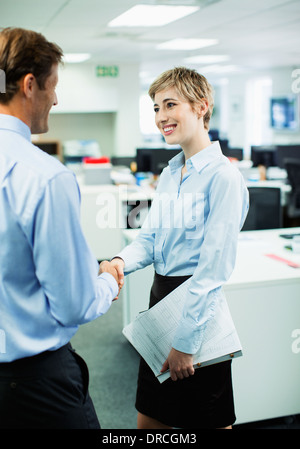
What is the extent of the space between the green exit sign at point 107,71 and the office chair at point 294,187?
3798mm

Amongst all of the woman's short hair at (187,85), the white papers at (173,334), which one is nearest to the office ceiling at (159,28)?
the woman's short hair at (187,85)

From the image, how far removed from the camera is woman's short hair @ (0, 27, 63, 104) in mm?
925

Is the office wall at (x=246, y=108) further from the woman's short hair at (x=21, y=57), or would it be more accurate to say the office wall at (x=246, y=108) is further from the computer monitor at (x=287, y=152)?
the woman's short hair at (x=21, y=57)

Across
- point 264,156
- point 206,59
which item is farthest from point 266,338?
point 206,59

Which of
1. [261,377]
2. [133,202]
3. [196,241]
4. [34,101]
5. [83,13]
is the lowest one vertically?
[261,377]

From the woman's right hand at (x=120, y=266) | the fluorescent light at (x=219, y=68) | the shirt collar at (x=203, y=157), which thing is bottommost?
the woman's right hand at (x=120, y=266)

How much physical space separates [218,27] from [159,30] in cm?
61

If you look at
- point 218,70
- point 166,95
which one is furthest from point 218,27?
point 218,70

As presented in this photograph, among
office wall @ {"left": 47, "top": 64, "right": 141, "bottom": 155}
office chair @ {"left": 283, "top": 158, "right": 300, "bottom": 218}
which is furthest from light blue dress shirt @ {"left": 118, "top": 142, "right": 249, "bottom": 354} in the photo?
office wall @ {"left": 47, "top": 64, "right": 141, "bottom": 155}

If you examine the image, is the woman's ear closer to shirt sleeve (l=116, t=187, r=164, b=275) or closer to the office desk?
shirt sleeve (l=116, t=187, r=164, b=275)

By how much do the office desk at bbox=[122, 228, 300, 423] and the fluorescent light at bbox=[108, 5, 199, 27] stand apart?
2.66 meters

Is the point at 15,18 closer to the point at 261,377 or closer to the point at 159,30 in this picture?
the point at 159,30

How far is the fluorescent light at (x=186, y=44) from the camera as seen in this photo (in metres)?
5.93

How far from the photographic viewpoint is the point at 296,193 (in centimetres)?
513
